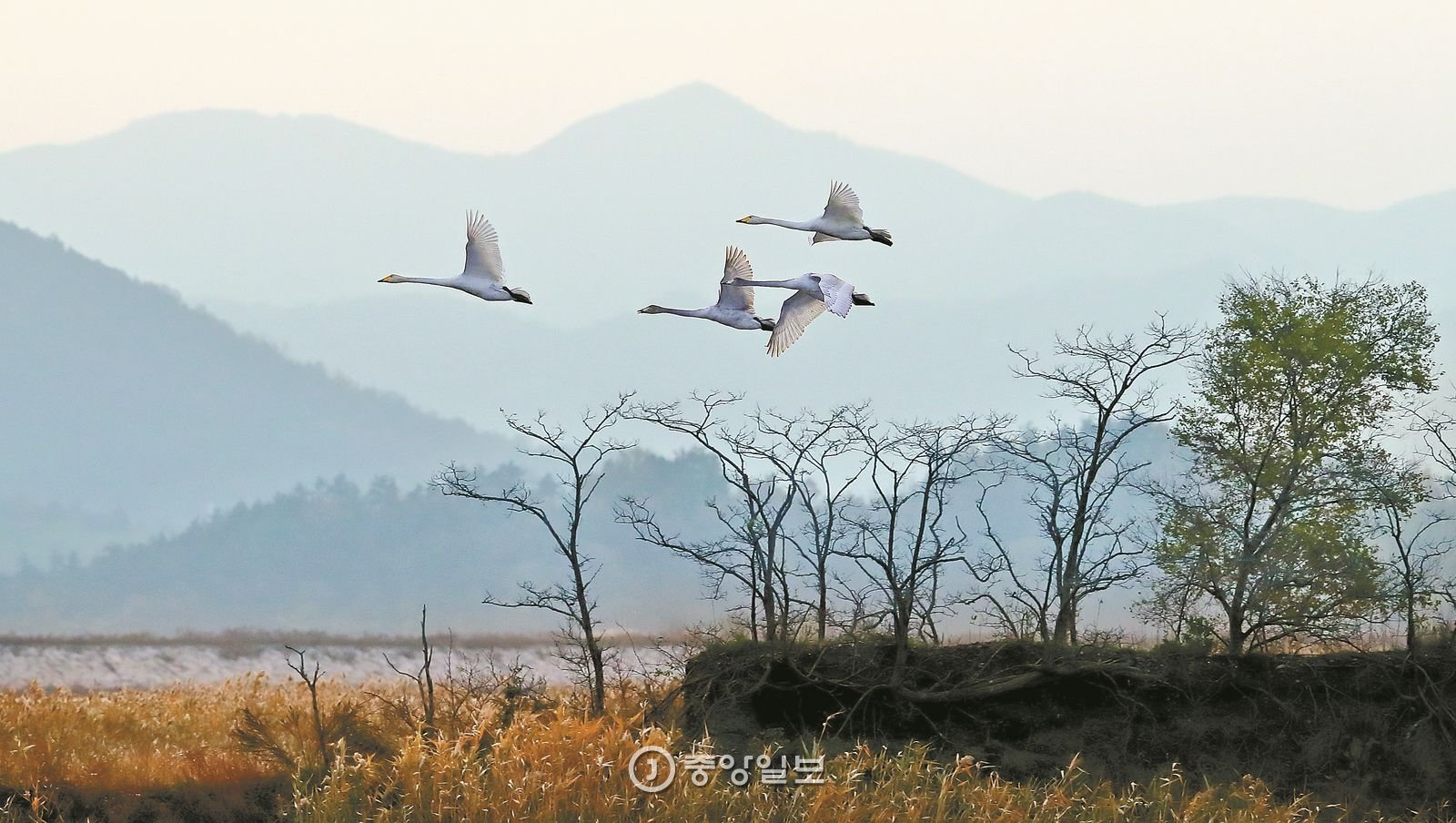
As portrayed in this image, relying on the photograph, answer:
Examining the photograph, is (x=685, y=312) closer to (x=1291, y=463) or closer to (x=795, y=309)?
(x=795, y=309)

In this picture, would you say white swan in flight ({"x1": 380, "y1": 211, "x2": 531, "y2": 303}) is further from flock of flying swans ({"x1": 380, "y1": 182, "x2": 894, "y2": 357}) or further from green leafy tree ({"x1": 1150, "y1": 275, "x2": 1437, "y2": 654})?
green leafy tree ({"x1": 1150, "y1": 275, "x2": 1437, "y2": 654})

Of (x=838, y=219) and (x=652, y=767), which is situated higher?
(x=838, y=219)

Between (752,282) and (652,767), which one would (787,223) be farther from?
(652,767)

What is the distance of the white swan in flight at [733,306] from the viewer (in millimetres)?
A: 10086

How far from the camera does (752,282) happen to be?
10.5 metres

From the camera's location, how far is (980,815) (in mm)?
10875

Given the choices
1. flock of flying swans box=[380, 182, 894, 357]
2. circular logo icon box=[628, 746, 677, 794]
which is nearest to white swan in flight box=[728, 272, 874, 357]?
flock of flying swans box=[380, 182, 894, 357]

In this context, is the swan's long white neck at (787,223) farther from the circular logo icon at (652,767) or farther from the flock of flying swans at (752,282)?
the circular logo icon at (652,767)

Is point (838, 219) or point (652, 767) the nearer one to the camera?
point (838, 219)

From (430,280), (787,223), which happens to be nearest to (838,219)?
(787,223)

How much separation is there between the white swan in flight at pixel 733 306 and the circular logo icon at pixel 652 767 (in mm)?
3498

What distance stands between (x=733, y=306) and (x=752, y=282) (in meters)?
0.22

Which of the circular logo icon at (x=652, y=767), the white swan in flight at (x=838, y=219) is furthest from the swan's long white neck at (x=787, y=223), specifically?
the circular logo icon at (x=652, y=767)

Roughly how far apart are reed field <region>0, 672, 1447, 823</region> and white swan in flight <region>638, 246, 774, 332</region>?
351cm
